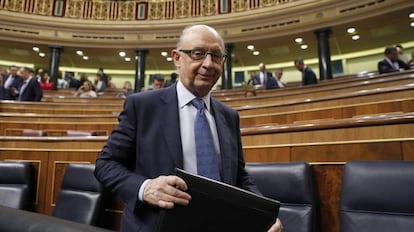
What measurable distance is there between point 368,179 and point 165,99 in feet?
2.07

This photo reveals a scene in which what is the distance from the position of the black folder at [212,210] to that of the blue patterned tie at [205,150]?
0.61 ft

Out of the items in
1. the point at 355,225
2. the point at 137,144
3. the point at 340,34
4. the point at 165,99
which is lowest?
the point at 355,225

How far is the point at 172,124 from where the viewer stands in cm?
79

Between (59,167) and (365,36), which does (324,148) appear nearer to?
(59,167)

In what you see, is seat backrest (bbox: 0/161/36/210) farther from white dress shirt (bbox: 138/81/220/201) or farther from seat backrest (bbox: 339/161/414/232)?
seat backrest (bbox: 339/161/414/232)

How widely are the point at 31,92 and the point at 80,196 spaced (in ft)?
11.4

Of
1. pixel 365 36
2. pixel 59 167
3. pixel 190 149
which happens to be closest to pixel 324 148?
pixel 190 149

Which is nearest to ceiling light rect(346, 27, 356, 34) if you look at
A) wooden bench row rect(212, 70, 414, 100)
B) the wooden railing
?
wooden bench row rect(212, 70, 414, 100)

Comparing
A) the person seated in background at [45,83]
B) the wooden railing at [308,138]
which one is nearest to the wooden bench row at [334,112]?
the wooden railing at [308,138]

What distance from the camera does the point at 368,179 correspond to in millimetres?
898

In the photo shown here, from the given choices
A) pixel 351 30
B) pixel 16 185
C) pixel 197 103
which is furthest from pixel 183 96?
pixel 351 30

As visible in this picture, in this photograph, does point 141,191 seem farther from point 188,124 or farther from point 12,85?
point 12,85

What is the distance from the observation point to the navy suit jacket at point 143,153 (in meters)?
0.70

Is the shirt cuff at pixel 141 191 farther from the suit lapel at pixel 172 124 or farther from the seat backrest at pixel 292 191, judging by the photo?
the seat backrest at pixel 292 191
